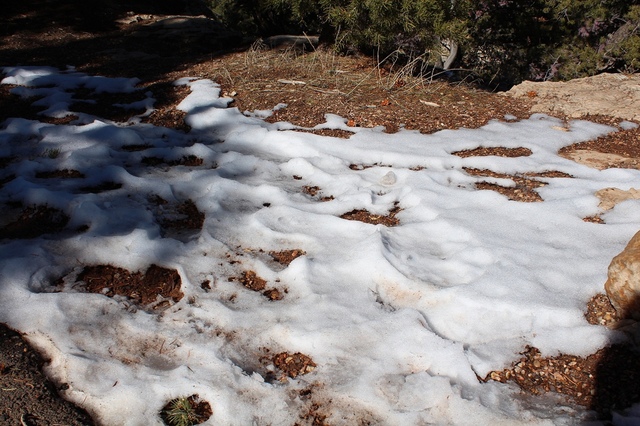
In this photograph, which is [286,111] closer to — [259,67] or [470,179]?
[259,67]

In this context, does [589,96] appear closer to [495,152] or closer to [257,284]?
[495,152]

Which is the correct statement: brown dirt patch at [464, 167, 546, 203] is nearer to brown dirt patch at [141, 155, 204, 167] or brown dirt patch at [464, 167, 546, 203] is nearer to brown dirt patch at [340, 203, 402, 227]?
brown dirt patch at [340, 203, 402, 227]

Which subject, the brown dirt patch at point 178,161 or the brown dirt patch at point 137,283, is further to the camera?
the brown dirt patch at point 178,161

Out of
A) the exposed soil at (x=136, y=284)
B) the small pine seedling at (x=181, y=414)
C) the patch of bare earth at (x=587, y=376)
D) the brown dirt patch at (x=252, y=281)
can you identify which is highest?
the patch of bare earth at (x=587, y=376)

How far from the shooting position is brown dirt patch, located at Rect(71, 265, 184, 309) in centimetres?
268

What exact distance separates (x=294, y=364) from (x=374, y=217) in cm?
128

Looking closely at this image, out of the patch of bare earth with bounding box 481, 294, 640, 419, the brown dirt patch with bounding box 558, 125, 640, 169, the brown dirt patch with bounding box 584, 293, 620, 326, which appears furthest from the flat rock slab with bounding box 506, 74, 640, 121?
the patch of bare earth with bounding box 481, 294, 640, 419

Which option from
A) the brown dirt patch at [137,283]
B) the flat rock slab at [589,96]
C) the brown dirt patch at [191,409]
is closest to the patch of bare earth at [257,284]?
the brown dirt patch at [137,283]

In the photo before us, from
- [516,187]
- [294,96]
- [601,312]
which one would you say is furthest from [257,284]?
[294,96]

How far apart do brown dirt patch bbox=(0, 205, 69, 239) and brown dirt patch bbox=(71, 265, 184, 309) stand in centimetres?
52

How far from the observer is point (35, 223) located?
127 inches

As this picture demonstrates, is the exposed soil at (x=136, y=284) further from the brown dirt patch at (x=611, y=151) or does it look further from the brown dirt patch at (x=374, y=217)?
the brown dirt patch at (x=611, y=151)

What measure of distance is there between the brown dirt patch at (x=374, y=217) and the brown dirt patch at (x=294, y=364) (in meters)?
1.17

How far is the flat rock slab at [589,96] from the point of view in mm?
5195
